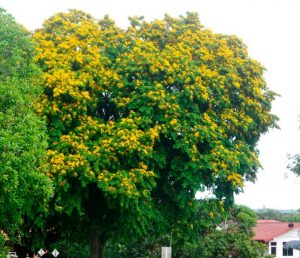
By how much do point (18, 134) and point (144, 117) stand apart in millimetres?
5574

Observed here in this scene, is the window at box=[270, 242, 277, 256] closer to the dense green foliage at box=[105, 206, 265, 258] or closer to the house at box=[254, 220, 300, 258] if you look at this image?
the house at box=[254, 220, 300, 258]

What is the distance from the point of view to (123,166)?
785 inches

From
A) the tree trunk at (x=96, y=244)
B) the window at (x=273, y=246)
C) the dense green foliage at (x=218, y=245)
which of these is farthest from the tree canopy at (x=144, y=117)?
the window at (x=273, y=246)

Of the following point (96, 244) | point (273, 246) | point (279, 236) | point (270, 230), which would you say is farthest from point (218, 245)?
point (273, 246)

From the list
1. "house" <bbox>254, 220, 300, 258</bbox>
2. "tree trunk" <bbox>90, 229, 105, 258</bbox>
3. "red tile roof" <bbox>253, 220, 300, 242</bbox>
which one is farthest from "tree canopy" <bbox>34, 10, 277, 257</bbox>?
"house" <bbox>254, 220, 300, 258</bbox>

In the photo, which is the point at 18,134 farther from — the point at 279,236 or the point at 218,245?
the point at 279,236

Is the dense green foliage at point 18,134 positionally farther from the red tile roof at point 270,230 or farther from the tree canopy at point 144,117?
the red tile roof at point 270,230

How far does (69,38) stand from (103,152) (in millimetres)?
4426

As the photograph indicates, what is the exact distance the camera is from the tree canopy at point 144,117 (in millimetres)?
19531

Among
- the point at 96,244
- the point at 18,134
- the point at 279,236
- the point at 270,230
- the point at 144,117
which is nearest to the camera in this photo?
the point at 18,134

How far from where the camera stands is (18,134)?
50.0 ft

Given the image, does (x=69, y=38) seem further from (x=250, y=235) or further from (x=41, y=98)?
(x=250, y=235)

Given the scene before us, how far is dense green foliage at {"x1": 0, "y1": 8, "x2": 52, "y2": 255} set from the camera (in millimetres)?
14703

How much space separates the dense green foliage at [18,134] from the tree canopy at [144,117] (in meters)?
1.76
